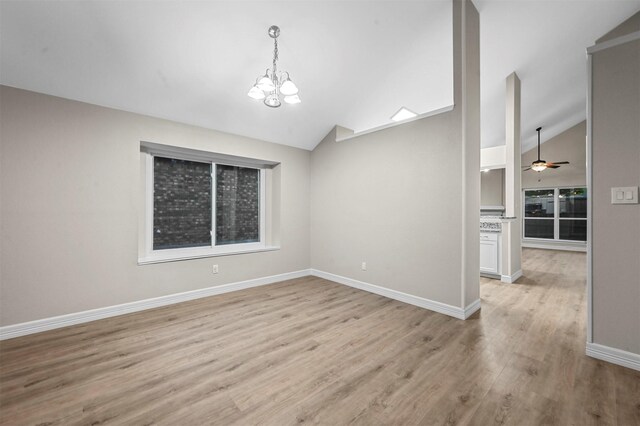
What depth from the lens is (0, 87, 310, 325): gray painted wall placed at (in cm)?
249

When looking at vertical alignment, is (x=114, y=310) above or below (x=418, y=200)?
below

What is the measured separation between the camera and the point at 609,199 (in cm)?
205

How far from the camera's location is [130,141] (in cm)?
309

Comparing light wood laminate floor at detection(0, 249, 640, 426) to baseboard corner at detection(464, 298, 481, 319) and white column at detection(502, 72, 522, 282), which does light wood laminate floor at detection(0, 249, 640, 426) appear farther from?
white column at detection(502, 72, 522, 282)

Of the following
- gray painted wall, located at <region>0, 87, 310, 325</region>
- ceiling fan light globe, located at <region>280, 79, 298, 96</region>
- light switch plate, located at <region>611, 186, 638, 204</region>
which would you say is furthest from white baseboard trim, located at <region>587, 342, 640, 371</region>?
gray painted wall, located at <region>0, 87, 310, 325</region>

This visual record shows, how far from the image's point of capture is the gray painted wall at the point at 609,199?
1958 mm

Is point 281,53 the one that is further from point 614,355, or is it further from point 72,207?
point 614,355

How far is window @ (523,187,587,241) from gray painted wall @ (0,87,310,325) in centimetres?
975

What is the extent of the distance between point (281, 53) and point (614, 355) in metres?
4.09

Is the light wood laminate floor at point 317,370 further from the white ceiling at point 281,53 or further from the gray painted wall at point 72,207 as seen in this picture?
the white ceiling at point 281,53

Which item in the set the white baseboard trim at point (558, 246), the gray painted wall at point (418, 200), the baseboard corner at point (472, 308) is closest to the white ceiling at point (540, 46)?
the gray painted wall at point (418, 200)

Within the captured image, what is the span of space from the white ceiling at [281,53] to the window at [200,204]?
1.95ft

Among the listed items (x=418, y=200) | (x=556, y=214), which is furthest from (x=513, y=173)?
Answer: (x=556, y=214)

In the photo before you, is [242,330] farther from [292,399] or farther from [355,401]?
[355,401]
